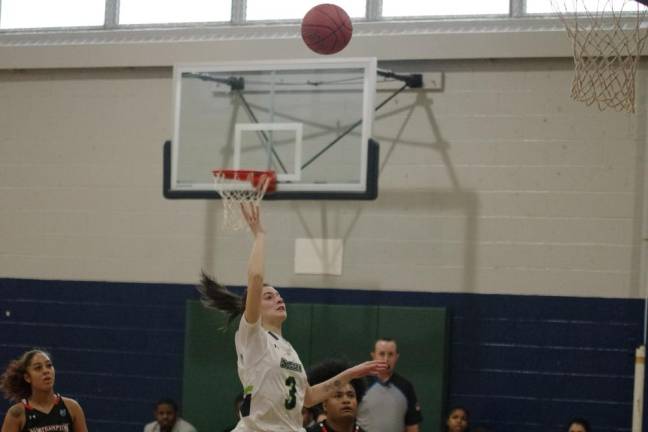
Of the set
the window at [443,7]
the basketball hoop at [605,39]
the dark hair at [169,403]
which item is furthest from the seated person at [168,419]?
the basketball hoop at [605,39]

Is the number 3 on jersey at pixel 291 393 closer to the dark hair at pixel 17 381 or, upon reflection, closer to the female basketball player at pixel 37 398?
the female basketball player at pixel 37 398

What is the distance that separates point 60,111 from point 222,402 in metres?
3.47

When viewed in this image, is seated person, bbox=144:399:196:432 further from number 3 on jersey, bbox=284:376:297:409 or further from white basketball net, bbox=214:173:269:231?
number 3 on jersey, bbox=284:376:297:409

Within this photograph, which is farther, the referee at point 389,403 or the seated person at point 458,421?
the seated person at point 458,421

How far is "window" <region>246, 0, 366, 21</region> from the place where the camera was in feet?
37.4

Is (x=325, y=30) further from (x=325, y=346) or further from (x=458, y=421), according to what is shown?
(x=458, y=421)

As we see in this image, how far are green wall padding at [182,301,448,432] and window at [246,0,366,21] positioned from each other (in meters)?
2.90

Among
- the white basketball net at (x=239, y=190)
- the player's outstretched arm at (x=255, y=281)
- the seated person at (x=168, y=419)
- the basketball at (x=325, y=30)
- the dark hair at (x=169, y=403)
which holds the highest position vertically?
the basketball at (x=325, y=30)

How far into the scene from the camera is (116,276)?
38.3 feet

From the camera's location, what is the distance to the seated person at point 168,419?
35.0 ft

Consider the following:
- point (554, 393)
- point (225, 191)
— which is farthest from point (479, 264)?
point (225, 191)

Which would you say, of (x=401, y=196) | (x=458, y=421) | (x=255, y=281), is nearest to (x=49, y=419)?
(x=255, y=281)

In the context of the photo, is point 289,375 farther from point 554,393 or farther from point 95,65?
point 95,65

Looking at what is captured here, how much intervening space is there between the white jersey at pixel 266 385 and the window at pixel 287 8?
5920mm
